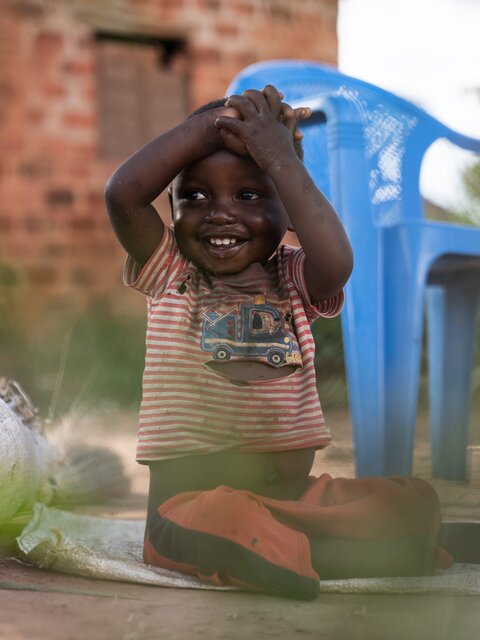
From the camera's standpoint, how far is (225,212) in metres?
1.79

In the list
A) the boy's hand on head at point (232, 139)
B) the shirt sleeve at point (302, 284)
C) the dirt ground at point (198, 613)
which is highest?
the boy's hand on head at point (232, 139)

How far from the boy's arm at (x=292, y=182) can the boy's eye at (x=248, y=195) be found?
0.07m

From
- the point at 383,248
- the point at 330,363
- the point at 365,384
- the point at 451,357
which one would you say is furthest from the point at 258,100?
the point at 330,363

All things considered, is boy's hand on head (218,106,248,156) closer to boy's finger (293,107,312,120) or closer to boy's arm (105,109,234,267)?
boy's arm (105,109,234,267)

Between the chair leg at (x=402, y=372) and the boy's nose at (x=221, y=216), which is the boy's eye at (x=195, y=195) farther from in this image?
the chair leg at (x=402, y=372)

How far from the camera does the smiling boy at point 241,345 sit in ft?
5.56

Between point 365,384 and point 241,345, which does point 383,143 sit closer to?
point 365,384

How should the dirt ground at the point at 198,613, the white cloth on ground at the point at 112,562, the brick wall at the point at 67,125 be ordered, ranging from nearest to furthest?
the dirt ground at the point at 198,613, the white cloth on ground at the point at 112,562, the brick wall at the point at 67,125

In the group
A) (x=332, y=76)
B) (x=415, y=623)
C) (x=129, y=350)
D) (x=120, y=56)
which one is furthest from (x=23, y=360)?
(x=415, y=623)

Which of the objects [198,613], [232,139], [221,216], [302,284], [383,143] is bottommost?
[198,613]

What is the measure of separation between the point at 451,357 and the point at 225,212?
1.34 metres

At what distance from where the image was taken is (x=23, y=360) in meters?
4.43

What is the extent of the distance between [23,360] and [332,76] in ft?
7.36

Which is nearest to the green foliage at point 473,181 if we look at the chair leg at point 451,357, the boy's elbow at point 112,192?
the chair leg at point 451,357
